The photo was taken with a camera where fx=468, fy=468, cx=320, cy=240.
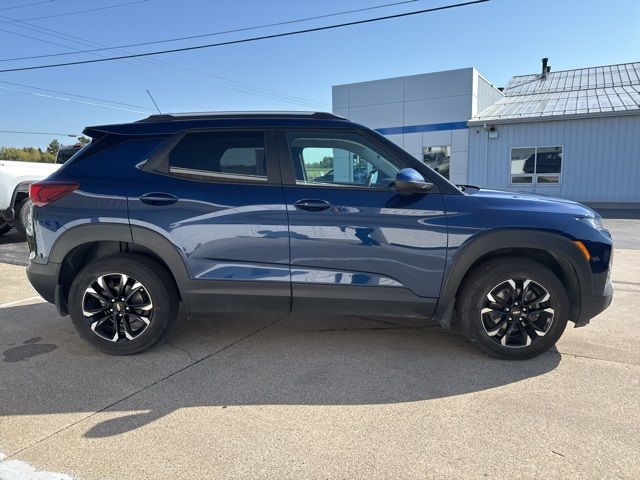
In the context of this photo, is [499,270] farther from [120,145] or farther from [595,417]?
[120,145]

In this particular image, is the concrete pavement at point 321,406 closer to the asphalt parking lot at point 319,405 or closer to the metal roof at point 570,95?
the asphalt parking lot at point 319,405

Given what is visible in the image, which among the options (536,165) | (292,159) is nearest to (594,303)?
(292,159)

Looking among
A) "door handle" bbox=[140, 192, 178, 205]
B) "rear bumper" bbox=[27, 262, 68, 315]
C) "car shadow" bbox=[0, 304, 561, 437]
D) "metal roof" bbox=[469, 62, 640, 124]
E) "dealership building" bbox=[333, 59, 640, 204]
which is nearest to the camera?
"car shadow" bbox=[0, 304, 561, 437]

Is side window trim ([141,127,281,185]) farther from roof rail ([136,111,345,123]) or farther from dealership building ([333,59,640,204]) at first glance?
dealership building ([333,59,640,204])

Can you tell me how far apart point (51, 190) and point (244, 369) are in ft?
6.83

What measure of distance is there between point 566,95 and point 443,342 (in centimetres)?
1962

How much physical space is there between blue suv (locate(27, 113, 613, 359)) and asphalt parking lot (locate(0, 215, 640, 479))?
0.37 m

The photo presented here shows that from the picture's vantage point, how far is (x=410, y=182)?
3.37m

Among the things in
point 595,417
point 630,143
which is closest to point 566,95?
point 630,143

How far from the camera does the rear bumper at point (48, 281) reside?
3779 millimetres

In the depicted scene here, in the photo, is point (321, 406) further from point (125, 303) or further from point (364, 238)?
point (125, 303)

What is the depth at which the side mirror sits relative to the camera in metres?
3.38

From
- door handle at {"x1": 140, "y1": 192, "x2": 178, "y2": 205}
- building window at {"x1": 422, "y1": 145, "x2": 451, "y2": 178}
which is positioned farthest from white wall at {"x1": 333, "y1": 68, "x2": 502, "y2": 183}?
door handle at {"x1": 140, "y1": 192, "x2": 178, "y2": 205}

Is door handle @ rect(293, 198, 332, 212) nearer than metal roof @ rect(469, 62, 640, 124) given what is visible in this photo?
Yes
